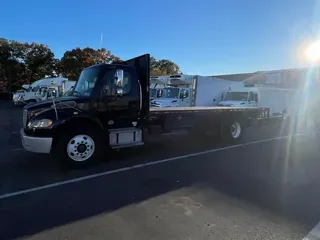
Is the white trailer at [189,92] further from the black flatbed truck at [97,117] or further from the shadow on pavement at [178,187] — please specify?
the shadow on pavement at [178,187]

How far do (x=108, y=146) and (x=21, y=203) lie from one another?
2.70 meters

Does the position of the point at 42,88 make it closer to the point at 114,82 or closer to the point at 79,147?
the point at 114,82

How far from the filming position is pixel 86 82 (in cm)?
689

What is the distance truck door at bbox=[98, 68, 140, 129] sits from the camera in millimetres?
6668

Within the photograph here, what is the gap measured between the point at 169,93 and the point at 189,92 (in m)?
1.47

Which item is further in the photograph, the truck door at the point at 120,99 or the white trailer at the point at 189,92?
the white trailer at the point at 189,92

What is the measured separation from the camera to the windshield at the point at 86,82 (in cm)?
665

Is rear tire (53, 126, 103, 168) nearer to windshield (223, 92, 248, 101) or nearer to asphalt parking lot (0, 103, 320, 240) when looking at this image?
asphalt parking lot (0, 103, 320, 240)

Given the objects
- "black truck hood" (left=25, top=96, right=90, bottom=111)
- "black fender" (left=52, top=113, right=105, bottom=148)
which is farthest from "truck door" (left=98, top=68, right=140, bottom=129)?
"black truck hood" (left=25, top=96, right=90, bottom=111)

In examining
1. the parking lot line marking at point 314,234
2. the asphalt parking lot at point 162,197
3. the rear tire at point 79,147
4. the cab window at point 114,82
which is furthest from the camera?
the cab window at point 114,82

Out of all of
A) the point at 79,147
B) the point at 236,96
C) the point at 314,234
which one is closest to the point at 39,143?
the point at 79,147

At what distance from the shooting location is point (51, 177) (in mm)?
5633

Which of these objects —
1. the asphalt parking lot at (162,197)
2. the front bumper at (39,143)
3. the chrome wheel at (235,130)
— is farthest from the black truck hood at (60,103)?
the chrome wheel at (235,130)

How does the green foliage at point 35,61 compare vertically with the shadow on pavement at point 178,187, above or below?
above
